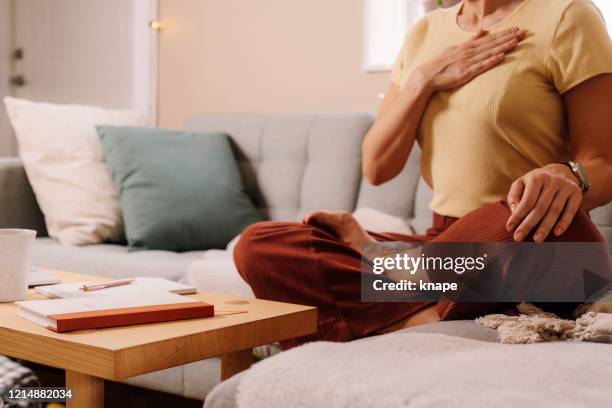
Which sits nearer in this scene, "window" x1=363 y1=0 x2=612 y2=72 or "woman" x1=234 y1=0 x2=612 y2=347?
"woman" x1=234 y1=0 x2=612 y2=347

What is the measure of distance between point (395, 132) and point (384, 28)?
4.71 ft

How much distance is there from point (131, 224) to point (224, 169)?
1.17 ft

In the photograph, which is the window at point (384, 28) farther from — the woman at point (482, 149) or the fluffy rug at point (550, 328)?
the fluffy rug at point (550, 328)

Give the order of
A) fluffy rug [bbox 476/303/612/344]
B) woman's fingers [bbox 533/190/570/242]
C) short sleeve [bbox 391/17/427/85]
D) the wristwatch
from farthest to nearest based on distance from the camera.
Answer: short sleeve [bbox 391/17/427/85]
the wristwatch
woman's fingers [bbox 533/190/570/242]
fluffy rug [bbox 476/303/612/344]

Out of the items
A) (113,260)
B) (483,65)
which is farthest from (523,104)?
(113,260)

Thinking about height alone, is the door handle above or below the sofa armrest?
above

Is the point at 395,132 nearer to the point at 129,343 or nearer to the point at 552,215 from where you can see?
the point at 552,215

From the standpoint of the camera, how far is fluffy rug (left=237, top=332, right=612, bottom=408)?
0.70 m

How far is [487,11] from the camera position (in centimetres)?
155

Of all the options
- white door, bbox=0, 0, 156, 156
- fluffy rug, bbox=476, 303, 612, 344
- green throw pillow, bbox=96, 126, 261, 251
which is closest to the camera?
fluffy rug, bbox=476, 303, 612, 344

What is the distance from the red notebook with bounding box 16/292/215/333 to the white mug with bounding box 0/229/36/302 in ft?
0.27

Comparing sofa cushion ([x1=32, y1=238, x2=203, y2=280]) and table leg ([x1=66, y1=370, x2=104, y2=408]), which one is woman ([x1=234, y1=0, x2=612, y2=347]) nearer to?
table leg ([x1=66, y1=370, x2=104, y2=408])

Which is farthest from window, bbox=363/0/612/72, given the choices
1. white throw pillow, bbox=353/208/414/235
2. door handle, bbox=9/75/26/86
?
door handle, bbox=9/75/26/86

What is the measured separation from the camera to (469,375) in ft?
2.50
